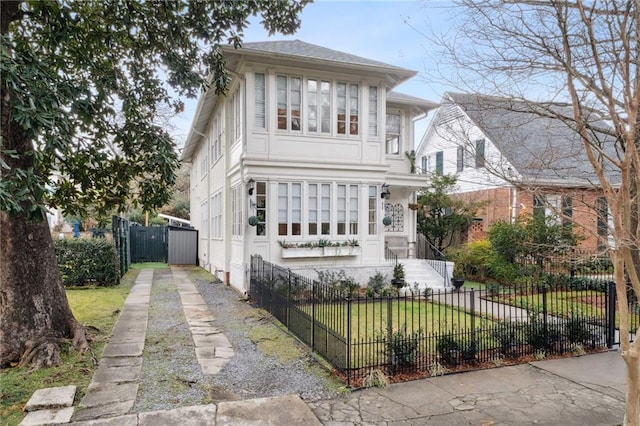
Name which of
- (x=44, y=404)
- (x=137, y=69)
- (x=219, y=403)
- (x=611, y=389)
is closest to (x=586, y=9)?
(x=611, y=389)

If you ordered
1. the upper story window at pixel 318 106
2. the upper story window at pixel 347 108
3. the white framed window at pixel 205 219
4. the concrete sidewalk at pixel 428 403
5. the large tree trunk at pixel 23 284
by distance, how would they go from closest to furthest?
1. the concrete sidewalk at pixel 428 403
2. the large tree trunk at pixel 23 284
3. the upper story window at pixel 318 106
4. the upper story window at pixel 347 108
5. the white framed window at pixel 205 219

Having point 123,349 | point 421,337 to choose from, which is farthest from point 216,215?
point 421,337

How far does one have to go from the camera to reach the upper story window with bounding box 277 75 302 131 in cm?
1186

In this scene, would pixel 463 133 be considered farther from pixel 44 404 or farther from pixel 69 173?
pixel 69 173

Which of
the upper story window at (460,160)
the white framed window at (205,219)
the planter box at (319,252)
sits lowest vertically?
the planter box at (319,252)

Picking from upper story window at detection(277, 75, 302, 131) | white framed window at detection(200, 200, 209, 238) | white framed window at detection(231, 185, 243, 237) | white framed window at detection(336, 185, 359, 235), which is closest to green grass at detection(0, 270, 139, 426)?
white framed window at detection(231, 185, 243, 237)

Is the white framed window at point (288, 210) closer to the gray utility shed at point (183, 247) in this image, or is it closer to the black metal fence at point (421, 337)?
the black metal fence at point (421, 337)

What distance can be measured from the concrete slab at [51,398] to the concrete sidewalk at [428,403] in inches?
4.7

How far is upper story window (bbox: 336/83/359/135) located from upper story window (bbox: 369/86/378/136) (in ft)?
1.55

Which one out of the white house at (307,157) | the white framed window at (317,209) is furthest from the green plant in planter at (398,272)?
the white framed window at (317,209)

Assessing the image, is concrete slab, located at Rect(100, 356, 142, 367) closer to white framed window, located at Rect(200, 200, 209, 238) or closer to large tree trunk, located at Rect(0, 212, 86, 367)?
large tree trunk, located at Rect(0, 212, 86, 367)

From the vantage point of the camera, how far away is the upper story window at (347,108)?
40.7ft

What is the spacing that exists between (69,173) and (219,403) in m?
5.15

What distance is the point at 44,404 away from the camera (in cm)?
464
